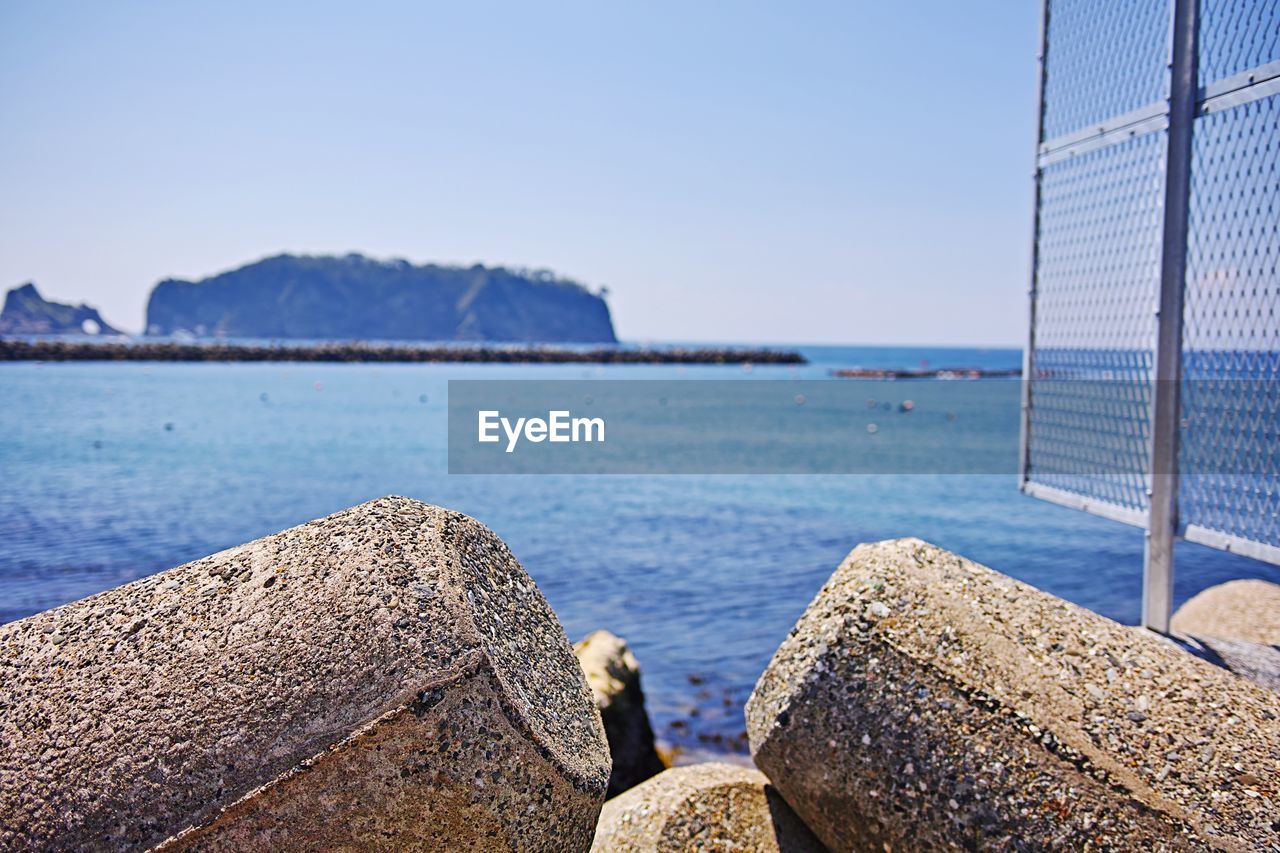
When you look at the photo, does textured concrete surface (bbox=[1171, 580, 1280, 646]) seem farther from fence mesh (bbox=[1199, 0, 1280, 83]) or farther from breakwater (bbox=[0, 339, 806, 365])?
breakwater (bbox=[0, 339, 806, 365])

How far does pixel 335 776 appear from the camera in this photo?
8.61ft

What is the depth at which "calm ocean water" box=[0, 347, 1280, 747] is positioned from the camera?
12.5 m

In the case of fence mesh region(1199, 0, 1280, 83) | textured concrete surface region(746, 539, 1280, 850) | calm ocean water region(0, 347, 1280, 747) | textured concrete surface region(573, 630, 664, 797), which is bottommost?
calm ocean water region(0, 347, 1280, 747)

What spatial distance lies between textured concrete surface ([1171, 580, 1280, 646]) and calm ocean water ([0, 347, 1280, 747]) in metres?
4.10

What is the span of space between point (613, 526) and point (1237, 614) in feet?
43.4

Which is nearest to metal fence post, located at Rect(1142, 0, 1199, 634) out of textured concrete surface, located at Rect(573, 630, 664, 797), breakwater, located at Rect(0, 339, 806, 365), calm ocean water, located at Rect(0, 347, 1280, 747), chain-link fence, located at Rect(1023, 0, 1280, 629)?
chain-link fence, located at Rect(1023, 0, 1280, 629)

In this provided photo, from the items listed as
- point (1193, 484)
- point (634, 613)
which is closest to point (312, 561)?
point (1193, 484)

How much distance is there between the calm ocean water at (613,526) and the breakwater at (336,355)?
6556 cm

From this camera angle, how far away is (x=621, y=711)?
25.4 feet

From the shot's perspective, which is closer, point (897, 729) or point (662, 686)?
point (897, 729)

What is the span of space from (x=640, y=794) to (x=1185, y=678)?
88.3 inches

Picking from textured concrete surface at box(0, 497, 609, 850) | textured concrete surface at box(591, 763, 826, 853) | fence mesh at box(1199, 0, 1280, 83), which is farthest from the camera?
fence mesh at box(1199, 0, 1280, 83)

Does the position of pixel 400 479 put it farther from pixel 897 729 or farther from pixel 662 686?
pixel 897 729

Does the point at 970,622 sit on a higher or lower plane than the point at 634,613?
higher
